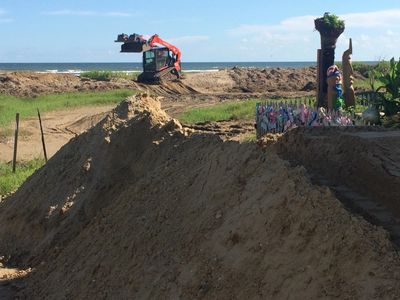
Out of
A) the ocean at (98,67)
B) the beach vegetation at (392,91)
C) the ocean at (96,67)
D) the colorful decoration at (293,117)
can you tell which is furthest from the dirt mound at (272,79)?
the ocean at (96,67)

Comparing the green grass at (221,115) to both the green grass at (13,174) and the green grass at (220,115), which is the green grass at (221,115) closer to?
the green grass at (220,115)

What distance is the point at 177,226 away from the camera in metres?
5.53

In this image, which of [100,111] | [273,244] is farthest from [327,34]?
[100,111]

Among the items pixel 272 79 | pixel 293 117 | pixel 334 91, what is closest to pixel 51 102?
pixel 272 79

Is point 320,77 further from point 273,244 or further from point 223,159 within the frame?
point 273,244

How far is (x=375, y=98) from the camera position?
11.9 meters

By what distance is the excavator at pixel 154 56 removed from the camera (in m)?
33.8

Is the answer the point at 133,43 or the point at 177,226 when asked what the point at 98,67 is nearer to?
the point at 133,43

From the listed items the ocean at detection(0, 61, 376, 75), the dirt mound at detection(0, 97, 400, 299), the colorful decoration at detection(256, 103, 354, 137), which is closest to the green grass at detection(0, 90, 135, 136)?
the colorful decoration at detection(256, 103, 354, 137)

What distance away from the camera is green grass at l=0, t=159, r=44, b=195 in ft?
38.3

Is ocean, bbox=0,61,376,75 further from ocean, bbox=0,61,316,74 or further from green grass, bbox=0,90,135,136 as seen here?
green grass, bbox=0,90,135,136

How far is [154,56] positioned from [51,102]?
8640mm

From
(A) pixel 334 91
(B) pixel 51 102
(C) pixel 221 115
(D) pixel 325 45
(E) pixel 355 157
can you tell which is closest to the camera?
(E) pixel 355 157

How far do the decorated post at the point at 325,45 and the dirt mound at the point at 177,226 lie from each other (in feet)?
22.5
